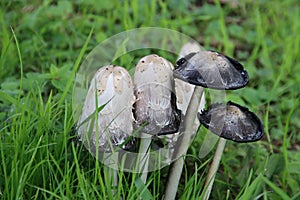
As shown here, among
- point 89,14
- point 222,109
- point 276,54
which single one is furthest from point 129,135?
point 276,54

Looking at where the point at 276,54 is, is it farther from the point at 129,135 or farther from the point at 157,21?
the point at 129,135

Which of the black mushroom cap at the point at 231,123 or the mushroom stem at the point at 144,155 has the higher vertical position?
the black mushroom cap at the point at 231,123

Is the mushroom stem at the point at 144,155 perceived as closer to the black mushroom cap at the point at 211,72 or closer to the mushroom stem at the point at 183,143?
the mushroom stem at the point at 183,143

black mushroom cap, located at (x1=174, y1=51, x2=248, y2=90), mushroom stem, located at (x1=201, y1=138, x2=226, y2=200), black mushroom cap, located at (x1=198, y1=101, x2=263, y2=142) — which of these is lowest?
mushroom stem, located at (x1=201, y1=138, x2=226, y2=200)

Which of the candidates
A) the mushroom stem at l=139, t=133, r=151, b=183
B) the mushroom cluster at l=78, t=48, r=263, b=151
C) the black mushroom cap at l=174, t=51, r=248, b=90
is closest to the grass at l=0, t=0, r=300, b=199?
the mushroom stem at l=139, t=133, r=151, b=183

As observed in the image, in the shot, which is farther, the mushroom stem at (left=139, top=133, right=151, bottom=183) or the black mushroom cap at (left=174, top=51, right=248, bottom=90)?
the mushroom stem at (left=139, top=133, right=151, bottom=183)

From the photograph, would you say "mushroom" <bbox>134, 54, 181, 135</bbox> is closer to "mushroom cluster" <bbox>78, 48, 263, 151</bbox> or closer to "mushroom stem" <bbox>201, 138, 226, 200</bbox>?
"mushroom cluster" <bbox>78, 48, 263, 151</bbox>

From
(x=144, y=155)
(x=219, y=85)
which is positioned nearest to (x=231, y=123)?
(x=219, y=85)

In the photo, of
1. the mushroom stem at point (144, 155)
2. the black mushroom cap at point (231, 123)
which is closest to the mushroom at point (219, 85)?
the black mushroom cap at point (231, 123)
